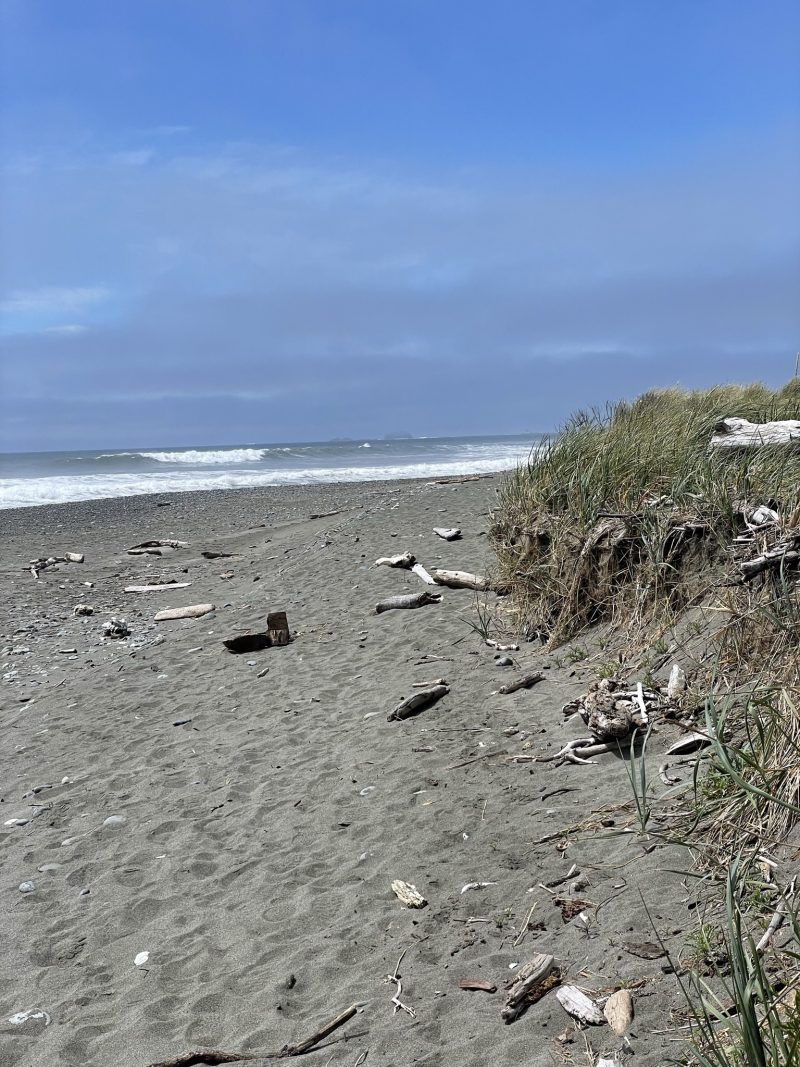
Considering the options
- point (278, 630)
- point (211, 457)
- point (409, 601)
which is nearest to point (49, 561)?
point (278, 630)

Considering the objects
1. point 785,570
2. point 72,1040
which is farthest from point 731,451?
point 72,1040

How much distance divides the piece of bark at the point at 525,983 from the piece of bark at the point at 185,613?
7.80 metres

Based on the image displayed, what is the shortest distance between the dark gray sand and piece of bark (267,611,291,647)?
13 centimetres

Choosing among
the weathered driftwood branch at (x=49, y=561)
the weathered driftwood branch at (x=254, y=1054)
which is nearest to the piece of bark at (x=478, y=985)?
the weathered driftwood branch at (x=254, y=1054)

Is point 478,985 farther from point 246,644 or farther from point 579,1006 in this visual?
point 246,644

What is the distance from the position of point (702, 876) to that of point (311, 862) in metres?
2.01

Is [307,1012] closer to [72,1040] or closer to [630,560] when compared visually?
[72,1040]

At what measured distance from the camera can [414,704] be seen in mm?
5668

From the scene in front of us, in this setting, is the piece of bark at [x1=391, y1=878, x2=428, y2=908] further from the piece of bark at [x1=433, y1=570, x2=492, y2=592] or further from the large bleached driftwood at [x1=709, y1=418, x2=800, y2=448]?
the large bleached driftwood at [x1=709, y1=418, x2=800, y2=448]

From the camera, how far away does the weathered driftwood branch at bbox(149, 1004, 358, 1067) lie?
2.85m

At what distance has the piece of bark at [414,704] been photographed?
566 centimetres

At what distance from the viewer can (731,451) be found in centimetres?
702

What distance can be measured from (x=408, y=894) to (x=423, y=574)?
553cm

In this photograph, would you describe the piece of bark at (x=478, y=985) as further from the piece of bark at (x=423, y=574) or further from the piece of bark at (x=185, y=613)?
the piece of bark at (x=185, y=613)
